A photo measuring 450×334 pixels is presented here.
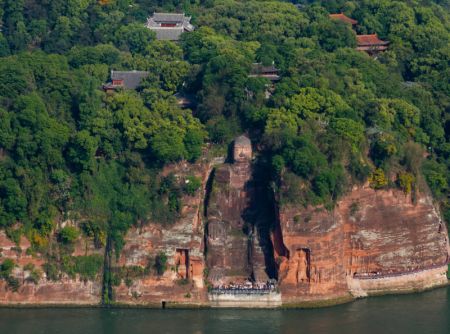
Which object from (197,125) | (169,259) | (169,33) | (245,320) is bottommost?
(245,320)

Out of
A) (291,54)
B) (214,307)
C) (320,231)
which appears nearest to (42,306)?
(214,307)

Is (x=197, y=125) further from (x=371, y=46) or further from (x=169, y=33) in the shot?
(x=371, y=46)

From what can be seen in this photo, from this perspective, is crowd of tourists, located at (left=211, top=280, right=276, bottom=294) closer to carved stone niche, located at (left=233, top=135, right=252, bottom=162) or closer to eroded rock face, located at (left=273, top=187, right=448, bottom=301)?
eroded rock face, located at (left=273, top=187, right=448, bottom=301)

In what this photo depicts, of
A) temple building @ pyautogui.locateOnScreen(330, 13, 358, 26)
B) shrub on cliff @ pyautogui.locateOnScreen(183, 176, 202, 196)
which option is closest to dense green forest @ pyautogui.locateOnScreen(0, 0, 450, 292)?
shrub on cliff @ pyautogui.locateOnScreen(183, 176, 202, 196)

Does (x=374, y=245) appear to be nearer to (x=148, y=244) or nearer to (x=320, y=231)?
(x=320, y=231)

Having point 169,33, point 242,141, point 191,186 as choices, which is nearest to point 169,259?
point 191,186

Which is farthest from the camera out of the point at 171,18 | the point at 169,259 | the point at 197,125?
the point at 171,18

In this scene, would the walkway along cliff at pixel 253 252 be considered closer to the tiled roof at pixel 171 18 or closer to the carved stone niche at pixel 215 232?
the carved stone niche at pixel 215 232
